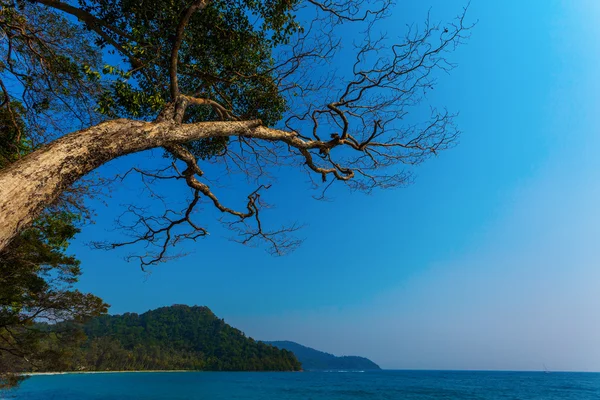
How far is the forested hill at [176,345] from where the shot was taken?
86.8 meters

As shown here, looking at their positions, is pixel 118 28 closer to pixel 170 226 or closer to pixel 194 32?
pixel 194 32

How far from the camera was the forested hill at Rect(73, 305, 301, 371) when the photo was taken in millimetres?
86812

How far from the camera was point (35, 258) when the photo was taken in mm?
9211

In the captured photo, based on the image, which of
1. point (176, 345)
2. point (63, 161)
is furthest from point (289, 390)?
point (176, 345)

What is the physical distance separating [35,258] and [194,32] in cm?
807

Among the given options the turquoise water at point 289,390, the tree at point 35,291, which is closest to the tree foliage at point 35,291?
the tree at point 35,291

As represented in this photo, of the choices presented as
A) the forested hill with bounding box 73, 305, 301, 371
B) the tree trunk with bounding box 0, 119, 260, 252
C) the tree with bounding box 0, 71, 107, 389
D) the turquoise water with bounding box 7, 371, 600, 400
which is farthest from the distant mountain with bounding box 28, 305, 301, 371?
the tree trunk with bounding box 0, 119, 260, 252

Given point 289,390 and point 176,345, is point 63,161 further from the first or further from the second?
point 176,345

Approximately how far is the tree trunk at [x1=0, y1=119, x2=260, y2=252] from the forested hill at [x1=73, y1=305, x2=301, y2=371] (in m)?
97.1

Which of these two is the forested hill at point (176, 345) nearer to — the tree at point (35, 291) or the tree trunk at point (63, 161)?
the tree at point (35, 291)

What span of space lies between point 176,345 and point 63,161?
111m

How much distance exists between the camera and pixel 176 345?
327 feet

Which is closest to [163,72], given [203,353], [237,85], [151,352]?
[237,85]

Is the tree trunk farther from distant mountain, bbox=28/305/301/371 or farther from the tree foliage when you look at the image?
distant mountain, bbox=28/305/301/371
